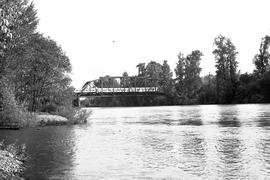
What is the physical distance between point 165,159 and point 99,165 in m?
3.50

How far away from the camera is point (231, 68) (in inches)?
5002

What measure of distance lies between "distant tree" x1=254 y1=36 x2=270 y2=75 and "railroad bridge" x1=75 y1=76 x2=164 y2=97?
135 ft

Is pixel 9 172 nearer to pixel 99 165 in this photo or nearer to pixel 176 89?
pixel 99 165

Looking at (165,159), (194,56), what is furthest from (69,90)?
(194,56)

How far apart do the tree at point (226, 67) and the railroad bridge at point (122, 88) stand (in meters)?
31.3

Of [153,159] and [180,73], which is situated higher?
[180,73]

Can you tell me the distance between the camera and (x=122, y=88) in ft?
536

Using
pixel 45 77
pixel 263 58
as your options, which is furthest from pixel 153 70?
pixel 45 77

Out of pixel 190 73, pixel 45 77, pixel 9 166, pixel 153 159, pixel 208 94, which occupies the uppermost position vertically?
pixel 190 73

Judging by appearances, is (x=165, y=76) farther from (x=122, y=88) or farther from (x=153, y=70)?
(x=122, y=88)

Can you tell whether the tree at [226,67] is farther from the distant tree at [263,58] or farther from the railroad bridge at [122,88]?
the railroad bridge at [122,88]

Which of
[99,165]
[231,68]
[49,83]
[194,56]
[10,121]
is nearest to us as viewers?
[99,165]

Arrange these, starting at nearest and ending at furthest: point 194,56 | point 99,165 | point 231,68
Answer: point 99,165 < point 231,68 < point 194,56

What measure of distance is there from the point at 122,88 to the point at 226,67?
165 ft
